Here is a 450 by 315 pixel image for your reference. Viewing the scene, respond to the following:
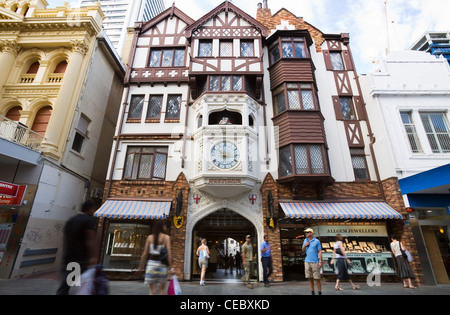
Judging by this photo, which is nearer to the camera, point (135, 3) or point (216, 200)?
point (216, 200)

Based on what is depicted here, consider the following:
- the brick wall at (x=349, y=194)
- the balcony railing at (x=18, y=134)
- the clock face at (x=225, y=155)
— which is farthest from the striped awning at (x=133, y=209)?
the brick wall at (x=349, y=194)

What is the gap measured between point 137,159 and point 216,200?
5.01 m

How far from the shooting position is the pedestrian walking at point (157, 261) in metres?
4.58

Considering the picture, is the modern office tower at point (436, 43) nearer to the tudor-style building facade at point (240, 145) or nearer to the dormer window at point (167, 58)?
the tudor-style building facade at point (240, 145)

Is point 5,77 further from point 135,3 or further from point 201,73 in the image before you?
point 135,3

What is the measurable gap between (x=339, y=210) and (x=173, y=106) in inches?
419

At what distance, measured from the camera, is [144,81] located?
1367cm

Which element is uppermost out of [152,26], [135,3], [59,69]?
[135,3]

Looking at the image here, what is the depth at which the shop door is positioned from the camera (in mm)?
9963

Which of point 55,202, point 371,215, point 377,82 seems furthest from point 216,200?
point 377,82

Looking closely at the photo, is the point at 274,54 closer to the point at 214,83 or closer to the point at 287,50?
the point at 287,50

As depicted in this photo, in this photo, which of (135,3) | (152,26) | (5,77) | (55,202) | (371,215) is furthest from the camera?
(135,3)

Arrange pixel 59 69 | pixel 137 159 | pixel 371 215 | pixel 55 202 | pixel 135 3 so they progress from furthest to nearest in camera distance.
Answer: pixel 135 3 → pixel 59 69 → pixel 137 159 → pixel 55 202 → pixel 371 215

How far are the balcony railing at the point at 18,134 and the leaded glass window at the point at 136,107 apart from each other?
4722 mm
